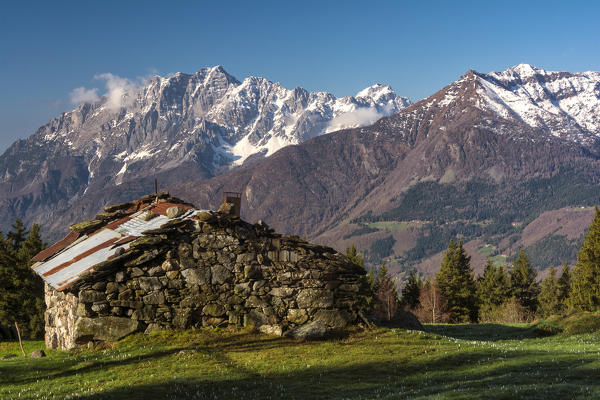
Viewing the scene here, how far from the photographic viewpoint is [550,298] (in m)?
102

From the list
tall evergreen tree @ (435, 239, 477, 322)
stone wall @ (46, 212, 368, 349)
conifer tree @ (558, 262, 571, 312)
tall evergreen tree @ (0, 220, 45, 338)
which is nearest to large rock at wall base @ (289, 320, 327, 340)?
stone wall @ (46, 212, 368, 349)

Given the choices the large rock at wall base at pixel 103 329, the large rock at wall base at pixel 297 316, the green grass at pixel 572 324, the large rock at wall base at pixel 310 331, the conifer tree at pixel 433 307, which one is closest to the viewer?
the large rock at wall base at pixel 103 329

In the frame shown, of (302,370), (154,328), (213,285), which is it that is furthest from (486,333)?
(154,328)

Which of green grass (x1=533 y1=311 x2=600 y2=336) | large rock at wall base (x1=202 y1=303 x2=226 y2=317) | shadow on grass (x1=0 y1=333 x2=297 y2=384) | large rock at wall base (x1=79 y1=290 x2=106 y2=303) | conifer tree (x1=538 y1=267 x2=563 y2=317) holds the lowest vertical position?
conifer tree (x1=538 y1=267 x2=563 y2=317)

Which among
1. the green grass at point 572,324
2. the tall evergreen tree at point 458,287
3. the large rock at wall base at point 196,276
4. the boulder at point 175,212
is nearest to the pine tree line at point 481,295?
the tall evergreen tree at point 458,287

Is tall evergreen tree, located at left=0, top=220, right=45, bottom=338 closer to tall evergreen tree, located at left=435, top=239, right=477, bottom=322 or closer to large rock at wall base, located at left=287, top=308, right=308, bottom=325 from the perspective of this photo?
large rock at wall base, located at left=287, top=308, right=308, bottom=325

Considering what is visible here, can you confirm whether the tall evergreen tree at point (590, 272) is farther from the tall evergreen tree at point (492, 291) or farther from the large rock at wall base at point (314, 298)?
the large rock at wall base at point (314, 298)

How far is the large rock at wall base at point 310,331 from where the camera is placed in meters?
26.4

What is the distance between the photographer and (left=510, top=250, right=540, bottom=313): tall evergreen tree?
337 ft

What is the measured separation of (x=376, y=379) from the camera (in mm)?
19719

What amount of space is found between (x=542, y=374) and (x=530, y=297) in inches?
3711

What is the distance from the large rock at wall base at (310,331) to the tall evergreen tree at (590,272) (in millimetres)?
61816

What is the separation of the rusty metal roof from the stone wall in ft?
4.29

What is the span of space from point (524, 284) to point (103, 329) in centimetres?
9655
